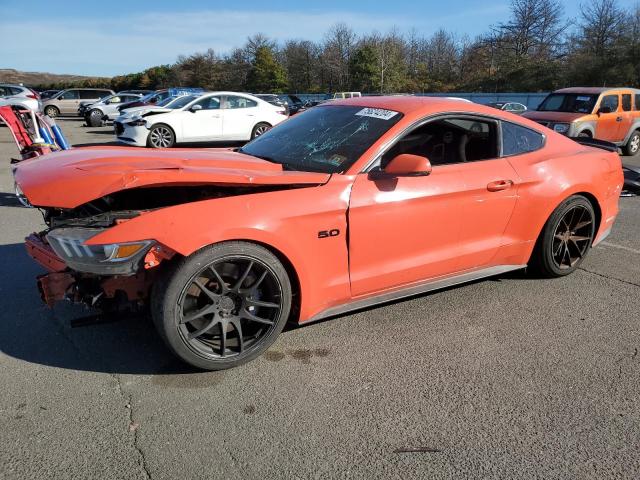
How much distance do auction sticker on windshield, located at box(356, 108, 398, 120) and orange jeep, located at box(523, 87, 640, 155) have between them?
32.1ft

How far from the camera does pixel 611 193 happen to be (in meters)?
4.49

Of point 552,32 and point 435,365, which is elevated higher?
point 552,32

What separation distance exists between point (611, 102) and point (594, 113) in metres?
1.05

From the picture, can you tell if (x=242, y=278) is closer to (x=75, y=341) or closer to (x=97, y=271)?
(x=97, y=271)

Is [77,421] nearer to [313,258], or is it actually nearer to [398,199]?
[313,258]

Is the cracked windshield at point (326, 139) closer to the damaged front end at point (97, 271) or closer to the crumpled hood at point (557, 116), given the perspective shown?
the damaged front end at point (97, 271)

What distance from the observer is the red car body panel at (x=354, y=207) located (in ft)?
8.60

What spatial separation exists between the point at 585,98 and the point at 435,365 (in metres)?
12.2

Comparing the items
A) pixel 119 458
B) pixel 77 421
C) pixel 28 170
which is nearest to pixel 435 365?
pixel 119 458

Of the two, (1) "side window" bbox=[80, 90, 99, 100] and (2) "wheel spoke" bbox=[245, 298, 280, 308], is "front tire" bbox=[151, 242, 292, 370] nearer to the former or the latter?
(2) "wheel spoke" bbox=[245, 298, 280, 308]

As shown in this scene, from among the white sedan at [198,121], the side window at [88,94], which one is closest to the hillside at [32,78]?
the side window at [88,94]

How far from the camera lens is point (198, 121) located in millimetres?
13703

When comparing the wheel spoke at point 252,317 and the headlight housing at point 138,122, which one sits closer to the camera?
the wheel spoke at point 252,317

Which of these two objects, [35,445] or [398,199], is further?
[398,199]
